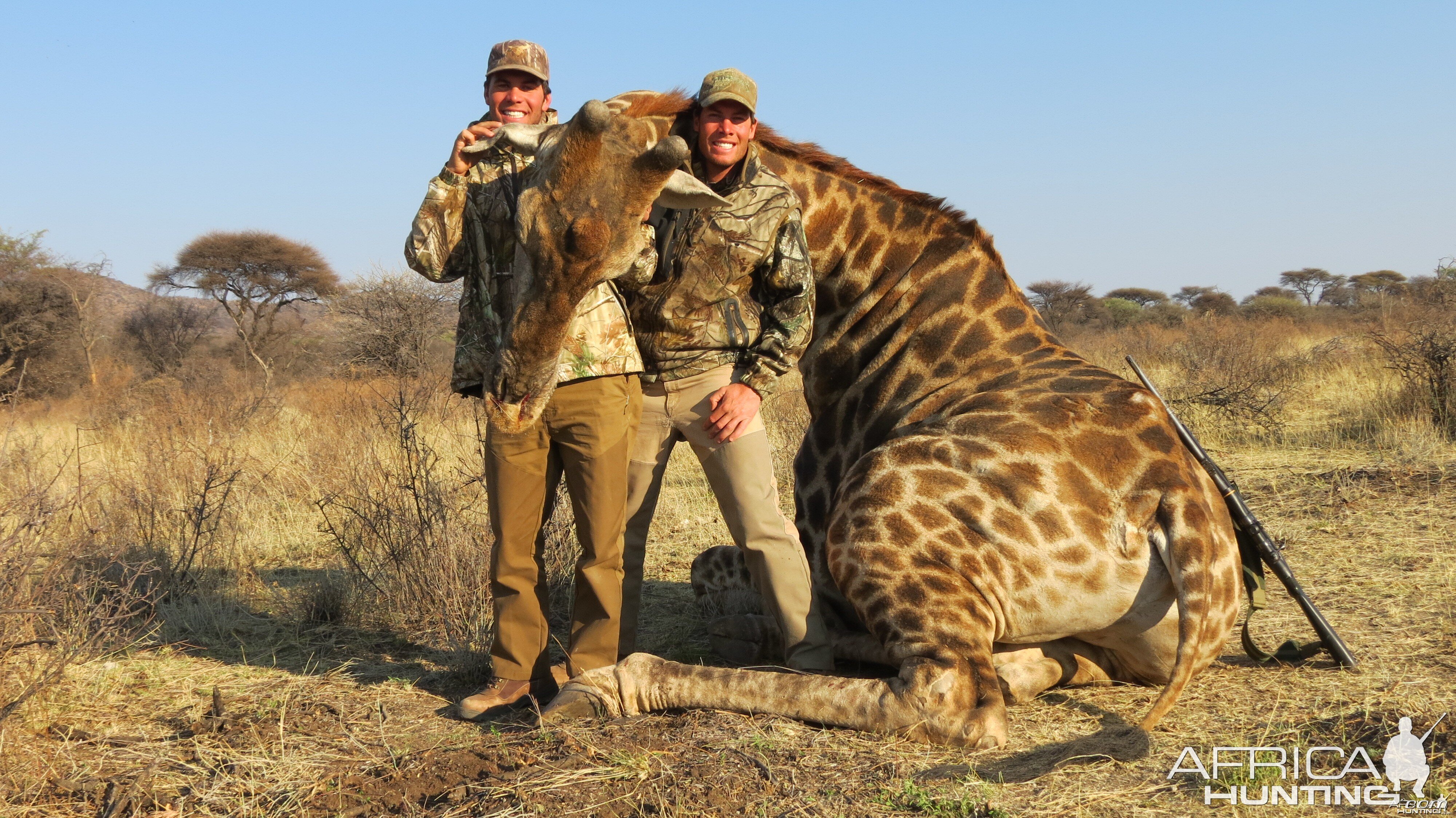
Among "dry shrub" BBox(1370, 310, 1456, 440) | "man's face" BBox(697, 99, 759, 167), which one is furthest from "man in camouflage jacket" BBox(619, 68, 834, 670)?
"dry shrub" BBox(1370, 310, 1456, 440)

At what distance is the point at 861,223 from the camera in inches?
192

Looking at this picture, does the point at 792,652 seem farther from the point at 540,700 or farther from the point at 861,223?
the point at 861,223

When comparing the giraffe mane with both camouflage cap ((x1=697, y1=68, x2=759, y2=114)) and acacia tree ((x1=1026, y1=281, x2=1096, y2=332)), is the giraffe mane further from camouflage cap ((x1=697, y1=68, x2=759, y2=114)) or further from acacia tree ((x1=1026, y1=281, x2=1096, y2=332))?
acacia tree ((x1=1026, y1=281, x2=1096, y2=332))

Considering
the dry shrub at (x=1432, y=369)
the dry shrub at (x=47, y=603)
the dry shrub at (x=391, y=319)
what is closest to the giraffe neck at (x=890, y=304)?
the dry shrub at (x=47, y=603)

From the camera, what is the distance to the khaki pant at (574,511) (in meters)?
3.93

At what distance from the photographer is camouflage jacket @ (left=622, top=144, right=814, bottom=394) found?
13.2 feet

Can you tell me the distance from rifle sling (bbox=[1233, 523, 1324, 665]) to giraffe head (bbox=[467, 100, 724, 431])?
2681 mm

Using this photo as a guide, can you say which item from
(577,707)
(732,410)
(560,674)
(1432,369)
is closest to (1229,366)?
(1432,369)

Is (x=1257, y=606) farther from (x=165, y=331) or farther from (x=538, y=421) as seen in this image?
(x=165, y=331)

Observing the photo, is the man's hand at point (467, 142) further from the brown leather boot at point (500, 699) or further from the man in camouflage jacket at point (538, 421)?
the brown leather boot at point (500, 699)

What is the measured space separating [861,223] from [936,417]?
41.0 inches

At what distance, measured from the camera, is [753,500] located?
13.5 feet

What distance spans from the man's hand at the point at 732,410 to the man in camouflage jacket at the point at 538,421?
294mm

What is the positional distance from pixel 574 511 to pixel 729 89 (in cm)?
167
